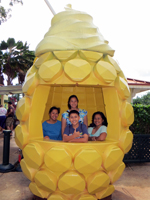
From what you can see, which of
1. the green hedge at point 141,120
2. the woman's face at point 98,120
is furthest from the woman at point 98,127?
the green hedge at point 141,120

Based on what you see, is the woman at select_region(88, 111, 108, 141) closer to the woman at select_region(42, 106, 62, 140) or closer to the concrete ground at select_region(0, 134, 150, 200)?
the woman at select_region(42, 106, 62, 140)

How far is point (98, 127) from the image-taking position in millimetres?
3223

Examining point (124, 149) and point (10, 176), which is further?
point (10, 176)

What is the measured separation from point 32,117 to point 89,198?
137 centimetres

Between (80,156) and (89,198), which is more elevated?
(80,156)

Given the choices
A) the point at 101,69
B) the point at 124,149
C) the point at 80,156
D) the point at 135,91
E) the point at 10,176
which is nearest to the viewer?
the point at 80,156

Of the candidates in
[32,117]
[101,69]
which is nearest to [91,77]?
[101,69]

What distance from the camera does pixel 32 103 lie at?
2830 millimetres

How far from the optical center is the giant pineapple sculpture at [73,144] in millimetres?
2504

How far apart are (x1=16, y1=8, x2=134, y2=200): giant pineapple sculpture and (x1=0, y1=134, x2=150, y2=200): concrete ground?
1.50ft

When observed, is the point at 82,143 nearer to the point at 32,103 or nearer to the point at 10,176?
the point at 32,103

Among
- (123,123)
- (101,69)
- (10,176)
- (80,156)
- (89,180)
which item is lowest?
(10,176)

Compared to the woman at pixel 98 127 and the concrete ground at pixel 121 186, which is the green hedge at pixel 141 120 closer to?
the concrete ground at pixel 121 186

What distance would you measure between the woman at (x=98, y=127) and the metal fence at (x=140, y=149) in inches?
83.1
